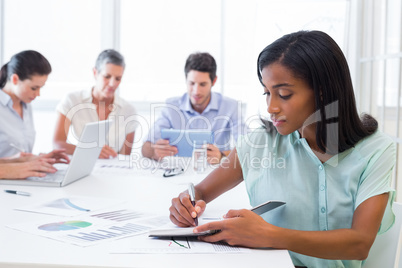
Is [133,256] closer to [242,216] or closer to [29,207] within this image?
[242,216]

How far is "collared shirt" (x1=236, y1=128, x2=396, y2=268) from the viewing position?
126 cm

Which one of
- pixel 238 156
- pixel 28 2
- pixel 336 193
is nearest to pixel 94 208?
pixel 238 156

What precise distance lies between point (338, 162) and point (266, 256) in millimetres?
456

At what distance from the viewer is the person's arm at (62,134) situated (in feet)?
9.98

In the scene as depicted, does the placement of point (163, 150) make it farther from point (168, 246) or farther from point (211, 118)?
point (168, 246)

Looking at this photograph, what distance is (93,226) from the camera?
1.25 m

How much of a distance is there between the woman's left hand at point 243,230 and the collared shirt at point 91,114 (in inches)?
92.6

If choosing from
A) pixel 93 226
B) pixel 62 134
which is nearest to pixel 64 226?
pixel 93 226

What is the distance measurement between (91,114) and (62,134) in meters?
0.28

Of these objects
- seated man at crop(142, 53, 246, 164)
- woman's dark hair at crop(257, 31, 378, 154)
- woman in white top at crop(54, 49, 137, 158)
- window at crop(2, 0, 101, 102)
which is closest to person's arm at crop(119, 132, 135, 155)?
woman in white top at crop(54, 49, 137, 158)

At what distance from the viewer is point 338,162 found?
4.40 ft

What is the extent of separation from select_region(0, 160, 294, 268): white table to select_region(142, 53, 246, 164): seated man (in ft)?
4.35

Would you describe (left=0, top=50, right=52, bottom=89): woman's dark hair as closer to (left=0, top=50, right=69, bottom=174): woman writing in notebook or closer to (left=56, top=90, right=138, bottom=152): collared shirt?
(left=0, top=50, right=69, bottom=174): woman writing in notebook

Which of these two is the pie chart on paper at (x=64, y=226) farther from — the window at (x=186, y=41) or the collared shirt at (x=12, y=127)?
the window at (x=186, y=41)
